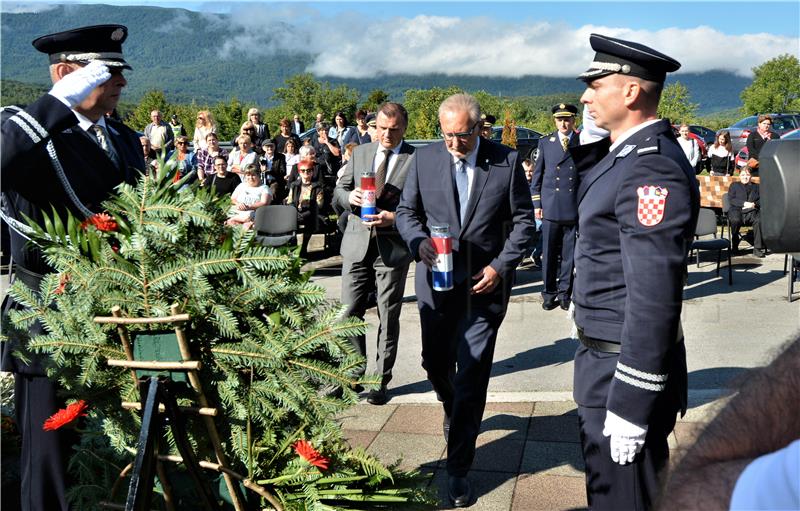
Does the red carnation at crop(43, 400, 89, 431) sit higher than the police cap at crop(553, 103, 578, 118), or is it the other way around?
the police cap at crop(553, 103, 578, 118)

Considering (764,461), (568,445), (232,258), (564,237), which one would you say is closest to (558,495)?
(568,445)

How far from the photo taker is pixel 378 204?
19.5 ft

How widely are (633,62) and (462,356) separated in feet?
6.48

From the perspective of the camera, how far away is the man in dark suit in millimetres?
4609

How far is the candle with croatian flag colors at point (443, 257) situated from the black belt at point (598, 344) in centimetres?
119

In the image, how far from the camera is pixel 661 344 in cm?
290

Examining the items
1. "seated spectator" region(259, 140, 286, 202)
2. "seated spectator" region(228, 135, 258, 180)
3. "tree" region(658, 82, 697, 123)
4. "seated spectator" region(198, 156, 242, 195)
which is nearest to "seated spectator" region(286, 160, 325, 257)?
"seated spectator" region(259, 140, 286, 202)

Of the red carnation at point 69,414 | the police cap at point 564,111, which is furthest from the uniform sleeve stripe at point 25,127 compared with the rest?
the police cap at point 564,111

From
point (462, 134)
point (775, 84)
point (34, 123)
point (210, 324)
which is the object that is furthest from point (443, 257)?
point (775, 84)

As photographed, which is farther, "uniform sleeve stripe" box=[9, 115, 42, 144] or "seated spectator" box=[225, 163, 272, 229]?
"seated spectator" box=[225, 163, 272, 229]

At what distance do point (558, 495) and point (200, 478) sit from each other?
2327 millimetres

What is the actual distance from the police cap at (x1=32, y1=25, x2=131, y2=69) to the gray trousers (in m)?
2.73

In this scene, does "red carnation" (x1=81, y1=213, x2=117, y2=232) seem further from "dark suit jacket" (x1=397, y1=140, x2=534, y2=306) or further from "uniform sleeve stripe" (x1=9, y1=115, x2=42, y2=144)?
"dark suit jacket" (x1=397, y1=140, x2=534, y2=306)

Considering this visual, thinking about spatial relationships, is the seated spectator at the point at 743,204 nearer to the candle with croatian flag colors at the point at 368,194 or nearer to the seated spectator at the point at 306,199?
the seated spectator at the point at 306,199
